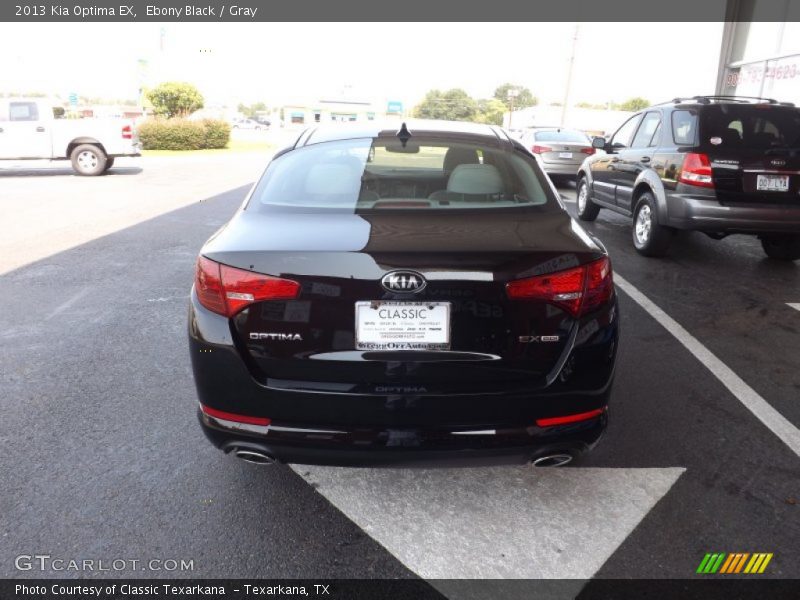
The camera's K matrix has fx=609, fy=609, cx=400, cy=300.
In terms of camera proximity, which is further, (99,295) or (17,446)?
(99,295)

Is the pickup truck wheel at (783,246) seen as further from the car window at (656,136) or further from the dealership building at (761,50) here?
the dealership building at (761,50)

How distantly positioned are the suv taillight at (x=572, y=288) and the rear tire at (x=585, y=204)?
784 cm

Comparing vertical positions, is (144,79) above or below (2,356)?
above

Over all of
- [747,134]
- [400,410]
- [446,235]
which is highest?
[747,134]

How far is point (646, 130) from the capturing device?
7734mm

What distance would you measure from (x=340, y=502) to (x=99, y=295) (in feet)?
13.2

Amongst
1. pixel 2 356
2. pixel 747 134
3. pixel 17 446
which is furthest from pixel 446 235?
pixel 747 134

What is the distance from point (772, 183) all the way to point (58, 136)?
54.7 ft

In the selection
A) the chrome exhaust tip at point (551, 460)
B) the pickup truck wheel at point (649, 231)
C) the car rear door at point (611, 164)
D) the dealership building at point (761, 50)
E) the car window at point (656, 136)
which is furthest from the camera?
the dealership building at point (761, 50)

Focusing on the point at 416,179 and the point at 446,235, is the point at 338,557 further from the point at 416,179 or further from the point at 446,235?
the point at 416,179

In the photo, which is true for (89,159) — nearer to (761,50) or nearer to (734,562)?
(734,562)

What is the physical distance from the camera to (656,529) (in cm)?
251

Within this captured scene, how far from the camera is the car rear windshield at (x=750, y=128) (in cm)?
641

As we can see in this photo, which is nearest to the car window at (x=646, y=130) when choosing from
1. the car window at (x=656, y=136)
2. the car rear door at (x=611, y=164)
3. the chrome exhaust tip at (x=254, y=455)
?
the car window at (x=656, y=136)
